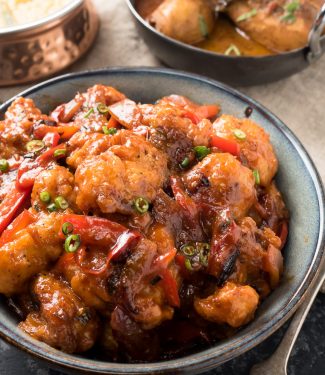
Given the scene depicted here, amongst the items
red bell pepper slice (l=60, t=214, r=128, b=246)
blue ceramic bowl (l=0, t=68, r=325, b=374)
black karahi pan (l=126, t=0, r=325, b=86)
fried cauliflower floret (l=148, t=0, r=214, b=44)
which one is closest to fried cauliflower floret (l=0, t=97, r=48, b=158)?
blue ceramic bowl (l=0, t=68, r=325, b=374)

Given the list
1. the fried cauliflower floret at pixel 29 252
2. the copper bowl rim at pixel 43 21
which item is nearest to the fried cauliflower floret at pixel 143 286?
Answer: the fried cauliflower floret at pixel 29 252

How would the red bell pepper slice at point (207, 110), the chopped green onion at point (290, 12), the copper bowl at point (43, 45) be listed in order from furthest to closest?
the chopped green onion at point (290, 12) < the copper bowl at point (43, 45) < the red bell pepper slice at point (207, 110)

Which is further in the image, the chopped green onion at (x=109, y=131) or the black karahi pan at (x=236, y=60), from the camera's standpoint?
the black karahi pan at (x=236, y=60)

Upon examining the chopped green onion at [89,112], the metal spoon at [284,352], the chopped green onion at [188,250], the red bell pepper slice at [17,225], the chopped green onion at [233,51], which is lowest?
the metal spoon at [284,352]

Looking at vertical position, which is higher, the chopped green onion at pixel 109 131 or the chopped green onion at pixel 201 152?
A: the chopped green onion at pixel 109 131

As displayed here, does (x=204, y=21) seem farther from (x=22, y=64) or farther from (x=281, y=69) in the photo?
(x=22, y=64)

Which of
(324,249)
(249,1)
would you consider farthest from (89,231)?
(249,1)

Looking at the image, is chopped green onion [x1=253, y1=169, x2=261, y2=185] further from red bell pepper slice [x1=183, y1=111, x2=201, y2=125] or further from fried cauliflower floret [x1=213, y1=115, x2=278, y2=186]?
red bell pepper slice [x1=183, y1=111, x2=201, y2=125]

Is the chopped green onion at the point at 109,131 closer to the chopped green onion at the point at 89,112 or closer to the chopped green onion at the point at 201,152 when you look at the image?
the chopped green onion at the point at 89,112
